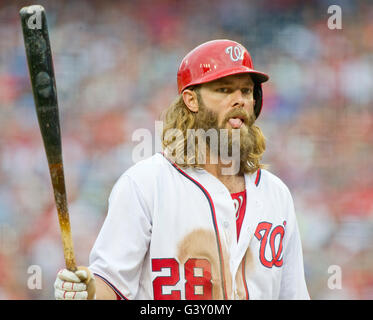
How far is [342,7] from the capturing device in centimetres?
493

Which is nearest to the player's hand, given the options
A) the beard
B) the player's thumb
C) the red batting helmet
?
the player's thumb

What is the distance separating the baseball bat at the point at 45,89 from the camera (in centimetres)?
144

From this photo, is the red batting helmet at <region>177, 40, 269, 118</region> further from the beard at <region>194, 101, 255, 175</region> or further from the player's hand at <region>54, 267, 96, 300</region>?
the player's hand at <region>54, 267, 96, 300</region>

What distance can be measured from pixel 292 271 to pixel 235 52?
31.5 inches

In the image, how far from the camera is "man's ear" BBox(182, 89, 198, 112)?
205cm

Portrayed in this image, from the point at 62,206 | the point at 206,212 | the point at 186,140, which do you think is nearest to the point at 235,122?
the point at 186,140

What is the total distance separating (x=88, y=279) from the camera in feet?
5.19

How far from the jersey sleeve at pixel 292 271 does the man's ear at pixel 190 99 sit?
479 mm

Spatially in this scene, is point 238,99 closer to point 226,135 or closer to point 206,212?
point 226,135

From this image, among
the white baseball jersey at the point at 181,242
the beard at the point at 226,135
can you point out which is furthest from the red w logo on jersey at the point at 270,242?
the beard at the point at 226,135

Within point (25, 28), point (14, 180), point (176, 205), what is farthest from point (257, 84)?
point (14, 180)

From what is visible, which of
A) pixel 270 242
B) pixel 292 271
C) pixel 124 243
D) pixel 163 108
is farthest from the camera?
pixel 163 108

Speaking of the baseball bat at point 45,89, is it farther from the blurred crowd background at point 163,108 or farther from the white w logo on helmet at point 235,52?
the blurred crowd background at point 163,108

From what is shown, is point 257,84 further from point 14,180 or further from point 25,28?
point 14,180
